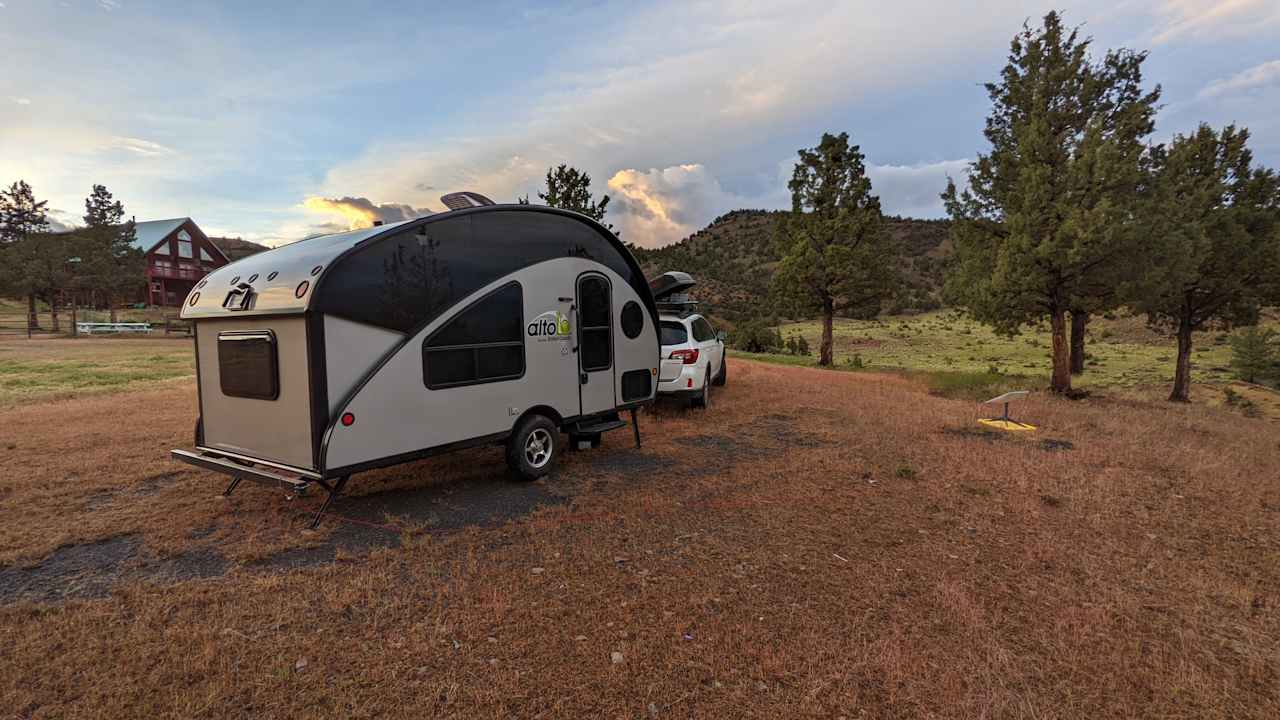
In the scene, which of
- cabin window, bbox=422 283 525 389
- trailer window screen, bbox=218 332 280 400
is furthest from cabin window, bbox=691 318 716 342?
trailer window screen, bbox=218 332 280 400

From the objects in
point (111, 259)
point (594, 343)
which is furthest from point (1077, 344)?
point (111, 259)

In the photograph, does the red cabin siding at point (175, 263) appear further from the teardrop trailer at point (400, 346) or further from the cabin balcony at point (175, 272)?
the teardrop trailer at point (400, 346)

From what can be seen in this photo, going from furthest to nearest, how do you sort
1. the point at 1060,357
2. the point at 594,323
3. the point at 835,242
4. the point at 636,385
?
1. the point at 835,242
2. the point at 1060,357
3. the point at 636,385
4. the point at 594,323

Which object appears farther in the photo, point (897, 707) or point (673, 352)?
point (673, 352)

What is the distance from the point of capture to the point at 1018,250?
13695mm

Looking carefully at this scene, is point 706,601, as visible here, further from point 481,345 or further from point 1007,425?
point 1007,425

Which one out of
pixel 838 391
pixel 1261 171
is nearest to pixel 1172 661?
pixel 838 391

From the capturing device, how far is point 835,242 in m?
24.5

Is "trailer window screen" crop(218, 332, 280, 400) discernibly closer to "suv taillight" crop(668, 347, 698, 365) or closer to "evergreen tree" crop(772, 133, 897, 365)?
"suv taillight" crop(668, 347, 698, 365)

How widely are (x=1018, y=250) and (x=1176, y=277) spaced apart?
12.2 ft

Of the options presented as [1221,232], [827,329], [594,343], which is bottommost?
[827,329]

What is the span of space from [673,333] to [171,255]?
54.4m

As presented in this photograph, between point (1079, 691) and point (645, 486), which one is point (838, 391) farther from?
point (1079, 691)

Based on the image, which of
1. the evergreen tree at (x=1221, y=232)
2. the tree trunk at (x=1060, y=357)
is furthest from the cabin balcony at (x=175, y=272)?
the evergreen tree at (x=1221, y=232)
